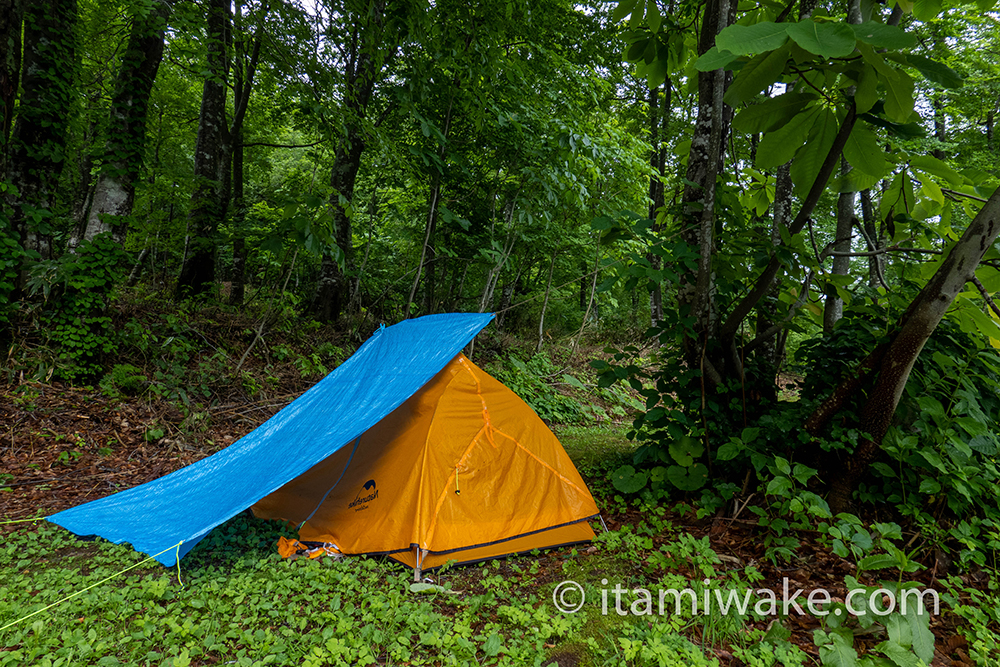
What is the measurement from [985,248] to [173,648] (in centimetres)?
387

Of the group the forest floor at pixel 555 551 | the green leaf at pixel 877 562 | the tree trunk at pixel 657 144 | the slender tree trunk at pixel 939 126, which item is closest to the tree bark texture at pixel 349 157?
the forest floor at pixel 555 551

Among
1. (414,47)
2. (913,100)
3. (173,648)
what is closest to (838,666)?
(913,100)

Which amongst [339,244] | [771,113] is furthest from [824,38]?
[339,244]

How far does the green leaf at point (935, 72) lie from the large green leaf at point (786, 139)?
0.35 meters

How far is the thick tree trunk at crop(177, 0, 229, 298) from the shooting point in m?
6.19

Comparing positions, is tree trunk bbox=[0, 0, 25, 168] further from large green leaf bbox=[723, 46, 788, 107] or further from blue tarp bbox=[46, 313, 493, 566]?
large green leaf bbox=[723, 46, 788, 107]

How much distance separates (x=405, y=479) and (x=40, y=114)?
523 centimetres

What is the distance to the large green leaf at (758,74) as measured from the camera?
1391 mm

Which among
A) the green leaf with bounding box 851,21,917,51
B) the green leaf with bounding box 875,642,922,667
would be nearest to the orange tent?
the green leaf with bounding box 875,642,922,667

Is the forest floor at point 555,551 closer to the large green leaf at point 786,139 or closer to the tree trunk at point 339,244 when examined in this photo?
the large green leaf at point 786,139

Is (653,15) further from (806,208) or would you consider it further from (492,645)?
(492,645)

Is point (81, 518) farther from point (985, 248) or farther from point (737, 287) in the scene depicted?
point (985, 248)

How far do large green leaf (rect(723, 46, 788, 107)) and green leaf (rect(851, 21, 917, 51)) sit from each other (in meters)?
0.19

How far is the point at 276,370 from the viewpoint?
5.98 meters
